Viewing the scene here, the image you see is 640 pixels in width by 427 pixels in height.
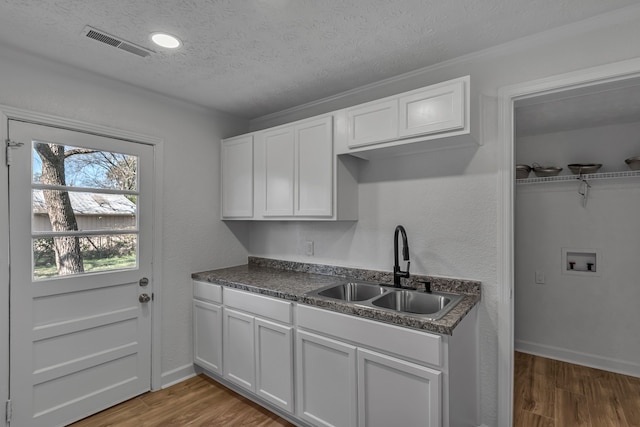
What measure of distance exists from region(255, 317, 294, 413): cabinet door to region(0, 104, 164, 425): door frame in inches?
37.3

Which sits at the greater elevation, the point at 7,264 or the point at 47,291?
the point at 7,264

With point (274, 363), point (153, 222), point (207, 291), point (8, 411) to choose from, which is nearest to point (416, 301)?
point (274, 363)

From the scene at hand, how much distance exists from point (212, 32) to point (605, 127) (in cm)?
362

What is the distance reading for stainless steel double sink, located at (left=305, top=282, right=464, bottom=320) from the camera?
2.04 m

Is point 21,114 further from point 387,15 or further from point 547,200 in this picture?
point 547,200

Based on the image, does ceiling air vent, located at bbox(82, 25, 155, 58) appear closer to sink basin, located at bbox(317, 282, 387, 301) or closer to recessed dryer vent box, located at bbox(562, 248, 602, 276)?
sink basin, located at bbox(317, 282, 387, 301)

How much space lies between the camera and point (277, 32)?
1808mm

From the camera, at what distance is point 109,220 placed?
2.42 metres

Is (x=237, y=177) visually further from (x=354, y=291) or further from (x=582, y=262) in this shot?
(x=582, y=262)

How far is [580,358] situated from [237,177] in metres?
3.80

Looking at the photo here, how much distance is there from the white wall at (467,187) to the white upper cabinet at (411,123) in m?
0.19

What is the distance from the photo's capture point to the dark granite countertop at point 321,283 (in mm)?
1662

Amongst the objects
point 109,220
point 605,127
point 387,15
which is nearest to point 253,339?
point 109,220

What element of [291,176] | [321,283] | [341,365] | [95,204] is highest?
[291,176]
